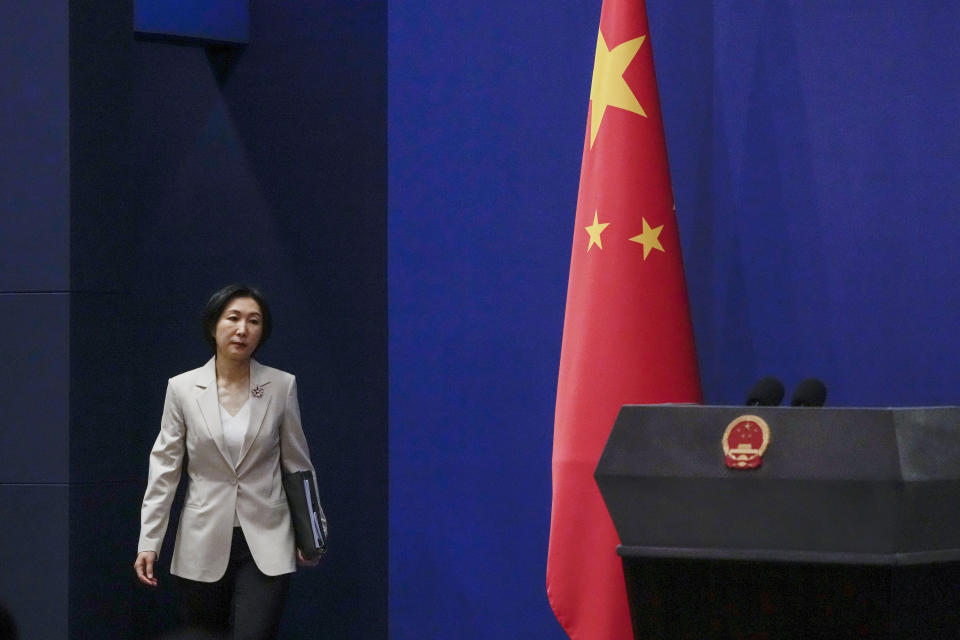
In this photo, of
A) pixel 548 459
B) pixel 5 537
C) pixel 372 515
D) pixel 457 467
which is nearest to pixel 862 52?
pixel 548 459

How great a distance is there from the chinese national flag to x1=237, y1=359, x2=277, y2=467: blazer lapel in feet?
3.21

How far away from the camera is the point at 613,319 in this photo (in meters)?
3.68

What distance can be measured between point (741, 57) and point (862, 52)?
15.1 inches

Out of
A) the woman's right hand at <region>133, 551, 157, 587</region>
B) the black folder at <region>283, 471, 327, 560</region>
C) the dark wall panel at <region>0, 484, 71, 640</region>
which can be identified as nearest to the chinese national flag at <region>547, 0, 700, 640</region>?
the black folder at <region>283, 471, 327, 560</region>

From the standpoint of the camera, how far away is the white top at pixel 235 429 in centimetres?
415

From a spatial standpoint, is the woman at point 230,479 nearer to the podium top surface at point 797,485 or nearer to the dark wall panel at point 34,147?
the dark wall panel at point 34,147

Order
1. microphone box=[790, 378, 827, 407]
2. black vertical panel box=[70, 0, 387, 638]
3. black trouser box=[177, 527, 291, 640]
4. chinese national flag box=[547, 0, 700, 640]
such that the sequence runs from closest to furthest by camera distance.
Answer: microphone box=[790, 378, 827, 407] < chinese national flag box=[547, 0, 700, 640] < black trouser box=[177, 527, 291, 640] < black vertical panel box=[70, 0, 387, 638]

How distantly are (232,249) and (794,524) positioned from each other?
12.0 feet

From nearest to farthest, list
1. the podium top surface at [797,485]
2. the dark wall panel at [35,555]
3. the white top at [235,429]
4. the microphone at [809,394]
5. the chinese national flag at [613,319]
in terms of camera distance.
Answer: the podium top surface at [797,485], the microphone at [809,394], the chinese national flag at [613,319], the white top at [235,429], the dark wall panel at [35,555]

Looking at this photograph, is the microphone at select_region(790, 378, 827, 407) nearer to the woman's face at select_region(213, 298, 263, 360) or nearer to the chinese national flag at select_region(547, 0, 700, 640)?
the chinese national flag at select_region(547, 0, 700, 640)

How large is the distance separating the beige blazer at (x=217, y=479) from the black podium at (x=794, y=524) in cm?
173

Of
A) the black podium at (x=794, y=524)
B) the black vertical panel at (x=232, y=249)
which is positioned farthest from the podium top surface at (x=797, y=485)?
the black vertical panel at (x=232, y=249)

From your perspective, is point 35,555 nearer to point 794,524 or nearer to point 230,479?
point 230,479

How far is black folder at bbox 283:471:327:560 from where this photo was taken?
4160 mm
